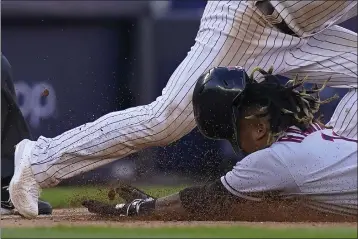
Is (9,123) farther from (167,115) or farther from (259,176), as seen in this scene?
(259,176)

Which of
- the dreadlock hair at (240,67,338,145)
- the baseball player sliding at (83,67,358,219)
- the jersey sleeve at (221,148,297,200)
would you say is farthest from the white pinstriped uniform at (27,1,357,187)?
the jersey sleeve at (221,148,297,200)

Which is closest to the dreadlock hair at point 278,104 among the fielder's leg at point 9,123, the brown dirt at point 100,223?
the brown dirt at point 100,223

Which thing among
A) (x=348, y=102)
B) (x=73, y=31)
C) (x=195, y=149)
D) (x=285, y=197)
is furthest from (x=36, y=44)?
(x=285, y=197)

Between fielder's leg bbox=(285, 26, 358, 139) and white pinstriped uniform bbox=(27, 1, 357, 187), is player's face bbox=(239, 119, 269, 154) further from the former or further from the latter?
fielder's leg bbox=(285, 26, 358, 139)

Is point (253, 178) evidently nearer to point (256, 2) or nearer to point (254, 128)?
point (254, 128)

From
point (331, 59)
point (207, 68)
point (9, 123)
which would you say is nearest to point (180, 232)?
point (207, 68)
